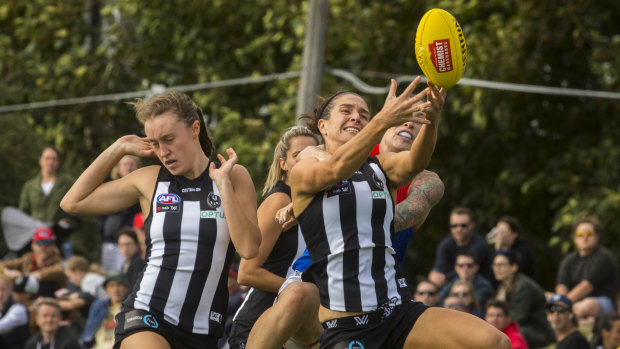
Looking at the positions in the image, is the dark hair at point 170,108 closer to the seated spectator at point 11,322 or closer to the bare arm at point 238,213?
the bare arm at point 238,213

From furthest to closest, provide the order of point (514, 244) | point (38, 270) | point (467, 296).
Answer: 1. point (38, 270)
2. point (514, 244)
3. point (467, 296)

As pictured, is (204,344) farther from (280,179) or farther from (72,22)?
(72,22)

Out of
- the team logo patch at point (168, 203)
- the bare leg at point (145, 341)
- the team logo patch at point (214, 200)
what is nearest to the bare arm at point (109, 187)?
the team logo patch at point (168, 203)

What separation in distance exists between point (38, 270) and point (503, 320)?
612 cm

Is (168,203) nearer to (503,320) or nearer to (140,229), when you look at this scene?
(503,320)

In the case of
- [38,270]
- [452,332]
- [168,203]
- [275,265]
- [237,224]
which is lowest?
[38,270]

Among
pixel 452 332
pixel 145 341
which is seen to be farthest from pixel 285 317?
pixel 452 332

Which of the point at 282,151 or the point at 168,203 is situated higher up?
the point at 282,151

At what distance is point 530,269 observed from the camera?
1131 cm

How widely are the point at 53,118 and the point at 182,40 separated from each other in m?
3.10

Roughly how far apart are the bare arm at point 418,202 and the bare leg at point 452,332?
653 mm

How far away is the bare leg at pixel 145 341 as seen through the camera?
5.43 metres

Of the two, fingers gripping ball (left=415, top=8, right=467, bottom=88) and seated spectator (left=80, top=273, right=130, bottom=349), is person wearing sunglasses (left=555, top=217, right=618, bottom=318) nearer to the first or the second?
seated spectator (left=80, top=273, right=130, bottom=349)

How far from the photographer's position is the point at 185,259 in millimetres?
5656
